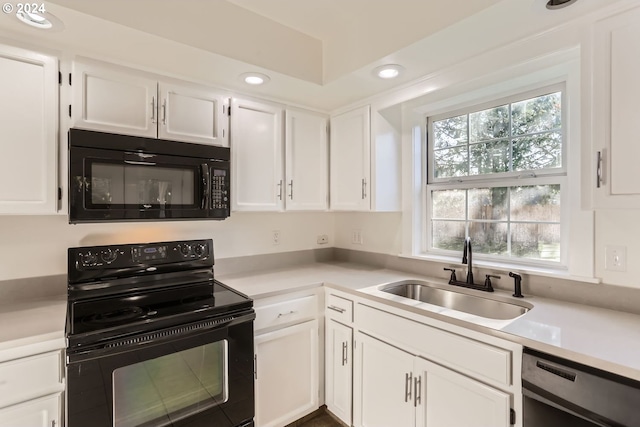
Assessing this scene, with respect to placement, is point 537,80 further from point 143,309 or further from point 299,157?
point 143,309

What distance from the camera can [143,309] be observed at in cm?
147

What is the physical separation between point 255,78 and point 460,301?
1.76 metres

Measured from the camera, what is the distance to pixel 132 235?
6.27 feet

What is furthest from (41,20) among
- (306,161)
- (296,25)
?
(306,161)

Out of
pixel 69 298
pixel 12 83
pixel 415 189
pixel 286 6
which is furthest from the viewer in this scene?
pixel 415 189

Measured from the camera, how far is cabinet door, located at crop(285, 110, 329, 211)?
2.25 metres

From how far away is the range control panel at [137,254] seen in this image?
5.35 feet

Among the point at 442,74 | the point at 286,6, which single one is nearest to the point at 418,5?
the point at 442,74

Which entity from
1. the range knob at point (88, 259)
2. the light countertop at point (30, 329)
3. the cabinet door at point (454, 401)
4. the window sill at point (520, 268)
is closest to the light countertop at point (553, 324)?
the window sill at point (520, 268)

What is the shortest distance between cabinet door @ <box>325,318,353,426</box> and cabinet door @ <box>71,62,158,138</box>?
1532 millimetres

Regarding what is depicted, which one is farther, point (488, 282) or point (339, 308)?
point (339, 308)

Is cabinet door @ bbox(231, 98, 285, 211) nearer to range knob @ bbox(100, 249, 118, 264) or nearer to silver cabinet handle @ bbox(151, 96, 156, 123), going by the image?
silver cabinet handle @ bbox(151, 96, 156, 123)

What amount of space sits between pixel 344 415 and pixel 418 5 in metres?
2.23

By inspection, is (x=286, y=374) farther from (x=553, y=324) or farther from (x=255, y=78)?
(x=255, y=78)
